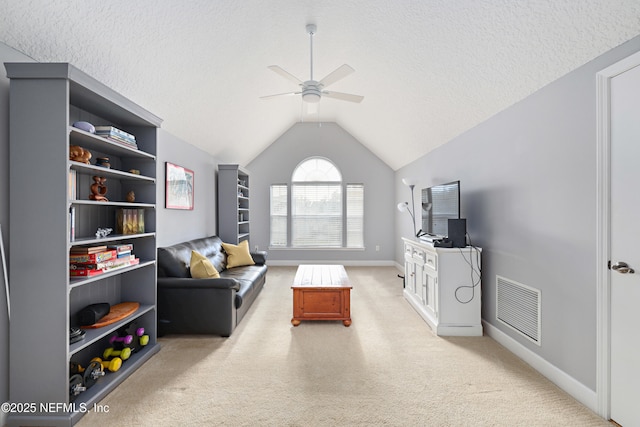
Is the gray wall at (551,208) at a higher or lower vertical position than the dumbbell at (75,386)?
higher

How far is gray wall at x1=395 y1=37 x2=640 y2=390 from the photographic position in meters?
1.85

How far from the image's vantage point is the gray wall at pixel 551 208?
1.85 meters

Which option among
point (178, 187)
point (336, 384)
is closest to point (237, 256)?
point (178, 187)

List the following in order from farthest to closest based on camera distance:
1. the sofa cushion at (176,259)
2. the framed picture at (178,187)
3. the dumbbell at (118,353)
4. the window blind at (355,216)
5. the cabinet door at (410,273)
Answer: the window blind at (355,216), the cabinet door at (410,273), the framed picture at (178,187), the sofa cushion at (176,259), the dumbbell at (118,353)

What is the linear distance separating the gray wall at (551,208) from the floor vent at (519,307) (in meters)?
0.06

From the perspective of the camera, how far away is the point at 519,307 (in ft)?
8.18

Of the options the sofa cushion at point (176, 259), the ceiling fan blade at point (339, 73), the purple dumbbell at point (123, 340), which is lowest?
the purple dumbbell at point (123, 340)

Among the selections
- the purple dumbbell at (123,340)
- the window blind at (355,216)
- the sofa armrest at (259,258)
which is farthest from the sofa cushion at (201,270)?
the window blind at (355,216)

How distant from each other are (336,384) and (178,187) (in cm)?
310

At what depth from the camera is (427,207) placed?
13.2 feet

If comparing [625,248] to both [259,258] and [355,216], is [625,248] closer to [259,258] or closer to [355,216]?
[259,258]

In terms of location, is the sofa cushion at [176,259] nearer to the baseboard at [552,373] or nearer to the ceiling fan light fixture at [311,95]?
the ceiling fan light fixture at [311,95]

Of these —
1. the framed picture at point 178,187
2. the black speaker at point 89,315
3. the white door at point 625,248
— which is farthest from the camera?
the framed picture at point 178,187

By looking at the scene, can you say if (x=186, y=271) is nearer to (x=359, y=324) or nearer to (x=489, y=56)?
(x=359, y=324)
